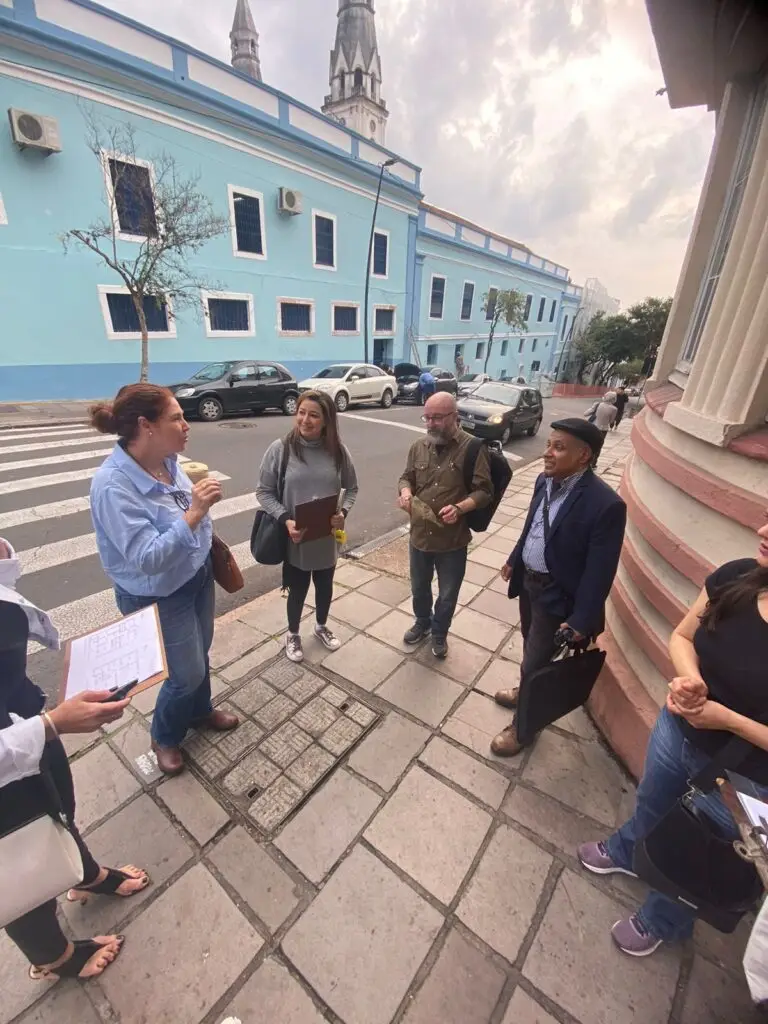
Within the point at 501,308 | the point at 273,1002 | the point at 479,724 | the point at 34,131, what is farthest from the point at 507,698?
the point at 501,308

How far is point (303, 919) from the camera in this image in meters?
1.78

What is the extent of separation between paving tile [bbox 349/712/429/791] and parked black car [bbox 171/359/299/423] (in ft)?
32.8

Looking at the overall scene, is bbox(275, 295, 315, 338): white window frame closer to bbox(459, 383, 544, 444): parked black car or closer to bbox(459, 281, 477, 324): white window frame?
bbox(459, 383, 544, 444): parked black car

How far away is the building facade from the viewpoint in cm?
200

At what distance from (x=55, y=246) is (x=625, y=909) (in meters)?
16.9

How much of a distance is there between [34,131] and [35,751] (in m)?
16.2

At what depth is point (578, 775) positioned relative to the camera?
2.44m

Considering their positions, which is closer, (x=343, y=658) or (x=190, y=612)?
(x=190, y=612)

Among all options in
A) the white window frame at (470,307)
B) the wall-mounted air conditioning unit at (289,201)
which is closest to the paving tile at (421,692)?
the wall-mounted air conditioning unit at (289,201)

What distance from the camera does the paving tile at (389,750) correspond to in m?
2.40

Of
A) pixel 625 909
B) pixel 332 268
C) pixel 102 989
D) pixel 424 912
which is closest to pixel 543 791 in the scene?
pixel 625 909

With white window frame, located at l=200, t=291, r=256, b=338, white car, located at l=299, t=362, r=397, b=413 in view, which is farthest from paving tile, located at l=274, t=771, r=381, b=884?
white window frame, located at l=200, t=291, r=256, b=338

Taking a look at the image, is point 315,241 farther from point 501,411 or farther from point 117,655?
point 117,655

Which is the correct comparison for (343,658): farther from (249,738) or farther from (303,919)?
(303,919)
